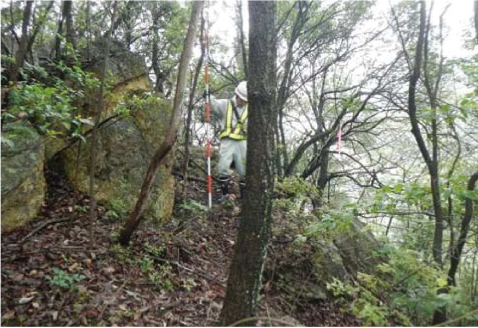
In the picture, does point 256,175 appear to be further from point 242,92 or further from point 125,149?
point 242,92

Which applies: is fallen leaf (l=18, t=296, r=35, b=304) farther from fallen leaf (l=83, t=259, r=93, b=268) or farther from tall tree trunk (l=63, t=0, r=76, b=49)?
tall tree trunk (l=63, t=0, r=76, b=49)

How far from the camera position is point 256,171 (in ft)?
9.53

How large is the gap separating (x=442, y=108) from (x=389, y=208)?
1313 millimetres

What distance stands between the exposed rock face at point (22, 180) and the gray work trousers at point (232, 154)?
2.96 metres

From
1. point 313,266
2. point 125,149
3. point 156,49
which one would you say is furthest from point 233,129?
point 313,266

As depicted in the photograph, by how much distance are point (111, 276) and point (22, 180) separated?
4.82ft

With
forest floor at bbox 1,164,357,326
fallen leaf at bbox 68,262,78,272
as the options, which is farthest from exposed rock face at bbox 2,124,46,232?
fallen leaf at bbox 68,262,78,272

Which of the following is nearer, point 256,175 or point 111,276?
point 256,175

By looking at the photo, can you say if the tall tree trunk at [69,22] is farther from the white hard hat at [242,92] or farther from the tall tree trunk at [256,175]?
the tall tree trunk at [256,175]

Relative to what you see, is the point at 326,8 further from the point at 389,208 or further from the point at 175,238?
the point at 175,238

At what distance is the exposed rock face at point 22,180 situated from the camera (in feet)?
12.8

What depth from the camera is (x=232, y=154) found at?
655cm

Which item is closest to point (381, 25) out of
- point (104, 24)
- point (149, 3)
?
point (149, 3)

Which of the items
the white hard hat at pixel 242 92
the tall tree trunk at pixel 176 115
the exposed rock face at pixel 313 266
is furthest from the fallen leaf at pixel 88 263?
the white hard hat at pixel 242 92
